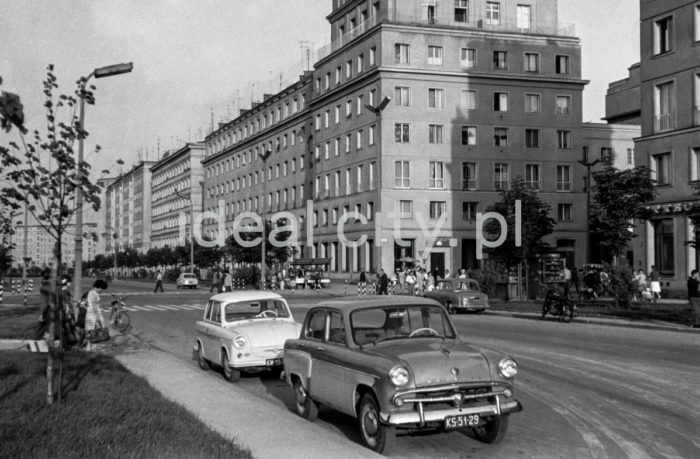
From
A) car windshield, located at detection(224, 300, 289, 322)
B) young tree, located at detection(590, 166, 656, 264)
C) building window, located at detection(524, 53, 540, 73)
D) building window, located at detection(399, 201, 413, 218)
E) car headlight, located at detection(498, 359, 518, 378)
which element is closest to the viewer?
car headlight, located at detection(498, 359, 518, 378)

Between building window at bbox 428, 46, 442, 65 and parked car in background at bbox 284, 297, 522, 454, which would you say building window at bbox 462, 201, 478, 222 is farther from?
parked car in background at bbox 284, 297, 522, 454

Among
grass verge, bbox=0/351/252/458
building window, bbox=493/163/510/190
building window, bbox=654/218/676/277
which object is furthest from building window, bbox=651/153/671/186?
grass verge, bbox=0/351/252/458

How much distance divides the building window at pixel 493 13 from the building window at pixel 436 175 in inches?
562

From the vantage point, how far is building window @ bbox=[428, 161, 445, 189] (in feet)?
215

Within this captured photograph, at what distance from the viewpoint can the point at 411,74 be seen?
212 feet

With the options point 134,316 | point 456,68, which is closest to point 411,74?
point 456,68

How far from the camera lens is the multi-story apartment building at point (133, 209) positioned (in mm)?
157125

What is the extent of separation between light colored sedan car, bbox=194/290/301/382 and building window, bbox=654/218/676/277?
98.5 ft

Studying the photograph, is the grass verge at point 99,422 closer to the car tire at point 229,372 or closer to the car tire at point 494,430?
the car tire at point 229,372

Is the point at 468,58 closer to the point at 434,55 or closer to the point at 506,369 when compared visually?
the point at 434,55

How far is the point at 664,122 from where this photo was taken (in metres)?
38.5

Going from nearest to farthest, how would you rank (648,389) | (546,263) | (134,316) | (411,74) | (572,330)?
(648,389) → (572,330) → (134,316) → (546,263) → (411,74)

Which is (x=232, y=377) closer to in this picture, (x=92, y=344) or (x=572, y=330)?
(x=92, y=344)

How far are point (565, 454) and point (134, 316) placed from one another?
2483cm
